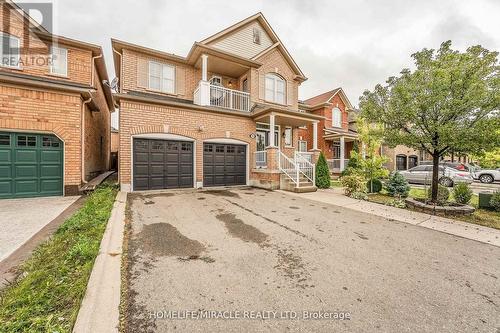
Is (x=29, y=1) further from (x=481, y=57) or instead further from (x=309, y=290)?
(x=481, y=57)

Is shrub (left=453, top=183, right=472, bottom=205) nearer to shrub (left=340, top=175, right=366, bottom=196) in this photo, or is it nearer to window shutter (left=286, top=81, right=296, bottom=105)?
shrub (left=340, top=175, right=366, bottom=196)

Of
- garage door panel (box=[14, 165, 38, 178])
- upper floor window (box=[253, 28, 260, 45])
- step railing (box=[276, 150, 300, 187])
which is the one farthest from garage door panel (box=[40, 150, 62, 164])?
upper floor window (box=[253, 28, 260, 45])

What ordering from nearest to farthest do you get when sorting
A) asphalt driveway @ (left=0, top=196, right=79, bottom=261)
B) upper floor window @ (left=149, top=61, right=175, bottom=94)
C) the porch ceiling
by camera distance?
asphalt driveway @ (left=0, top=196, right=79, bottom=261), the porch ceiling, upper floor window @ (left=149, top=61, right=175, bottom=94)

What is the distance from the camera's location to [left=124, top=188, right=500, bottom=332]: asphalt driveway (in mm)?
2182

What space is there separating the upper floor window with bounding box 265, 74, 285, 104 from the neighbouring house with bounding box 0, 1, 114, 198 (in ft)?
31.4

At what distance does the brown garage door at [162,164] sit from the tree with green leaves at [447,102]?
882cm

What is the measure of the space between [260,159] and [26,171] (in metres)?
10.0

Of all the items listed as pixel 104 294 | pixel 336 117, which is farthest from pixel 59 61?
pixel 336 117

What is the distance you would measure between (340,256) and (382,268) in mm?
624

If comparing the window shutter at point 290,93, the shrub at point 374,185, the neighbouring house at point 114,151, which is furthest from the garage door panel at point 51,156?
the neighbouring house at point 114,151

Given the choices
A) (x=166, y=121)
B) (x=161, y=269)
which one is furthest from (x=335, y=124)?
(x=161, y=269)

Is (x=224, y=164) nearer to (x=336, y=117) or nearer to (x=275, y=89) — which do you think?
(x=275, y=89)

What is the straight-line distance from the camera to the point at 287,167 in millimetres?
11828

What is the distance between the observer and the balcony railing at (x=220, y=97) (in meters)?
11.3
